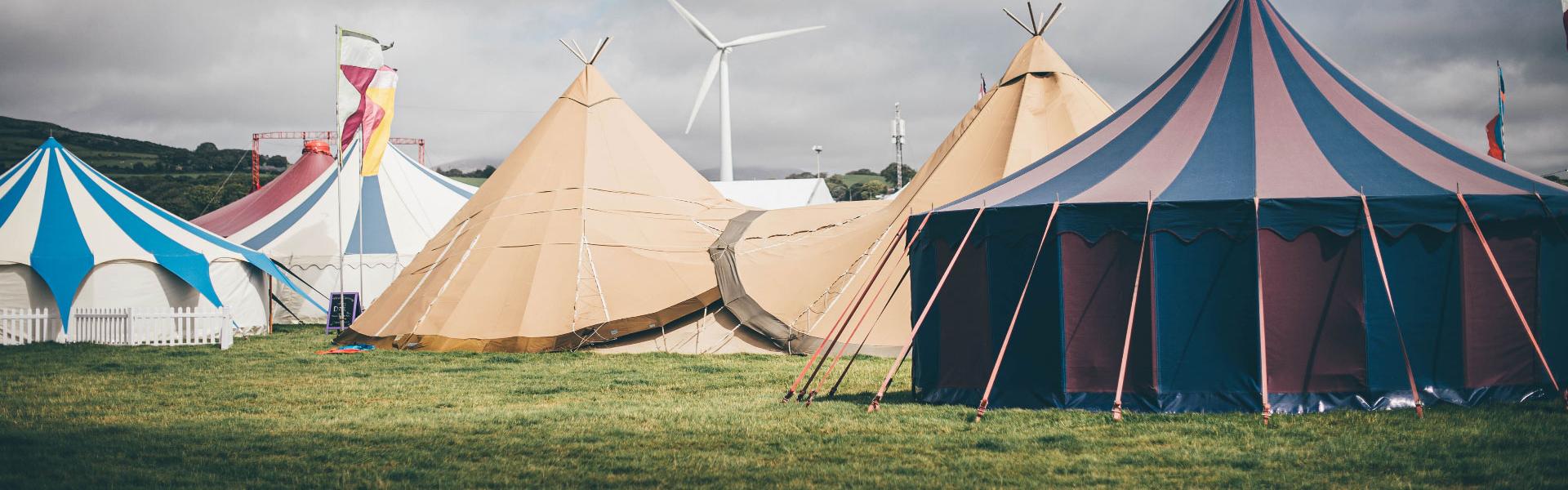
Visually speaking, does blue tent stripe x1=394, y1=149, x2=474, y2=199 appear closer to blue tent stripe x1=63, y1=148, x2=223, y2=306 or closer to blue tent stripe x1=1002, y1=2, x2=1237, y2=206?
blue tent stripe x1=63, y1=148, x2=223, y2=306

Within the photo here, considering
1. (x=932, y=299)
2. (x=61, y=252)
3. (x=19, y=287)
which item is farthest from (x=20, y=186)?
(x=932, y=299)

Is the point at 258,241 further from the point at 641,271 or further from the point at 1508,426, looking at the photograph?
the point at 1508,426

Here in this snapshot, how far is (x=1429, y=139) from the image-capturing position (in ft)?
33.3

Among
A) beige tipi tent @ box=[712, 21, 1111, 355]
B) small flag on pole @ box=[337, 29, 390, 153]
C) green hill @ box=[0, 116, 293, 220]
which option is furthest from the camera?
green hill @ box=[0, 116, 293, 220]

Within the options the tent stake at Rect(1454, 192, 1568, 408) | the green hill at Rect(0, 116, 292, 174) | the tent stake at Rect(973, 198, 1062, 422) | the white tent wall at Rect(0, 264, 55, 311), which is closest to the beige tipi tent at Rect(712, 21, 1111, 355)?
the tent stake at Rect(973, 198, 1062, 422)

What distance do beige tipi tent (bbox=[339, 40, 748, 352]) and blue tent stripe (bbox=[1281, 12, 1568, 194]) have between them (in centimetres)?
915

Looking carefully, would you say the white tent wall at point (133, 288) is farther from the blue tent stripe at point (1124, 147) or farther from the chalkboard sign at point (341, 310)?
the blue tent stripe at point (1124, 147)

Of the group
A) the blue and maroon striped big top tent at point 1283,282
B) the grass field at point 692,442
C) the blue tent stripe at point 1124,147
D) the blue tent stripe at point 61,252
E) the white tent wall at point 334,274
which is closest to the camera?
the grass field at point 692,442

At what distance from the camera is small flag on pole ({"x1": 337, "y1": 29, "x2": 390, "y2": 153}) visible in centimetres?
2022

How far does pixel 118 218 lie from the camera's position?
21672 mm

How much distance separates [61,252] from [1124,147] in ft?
61.0

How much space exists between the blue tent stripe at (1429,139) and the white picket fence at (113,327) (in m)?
16.6

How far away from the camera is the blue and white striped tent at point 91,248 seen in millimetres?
20234

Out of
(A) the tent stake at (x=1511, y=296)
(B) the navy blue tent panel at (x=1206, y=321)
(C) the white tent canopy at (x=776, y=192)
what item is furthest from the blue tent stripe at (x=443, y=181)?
(A) the tent stake at (x=1511, y=296)
